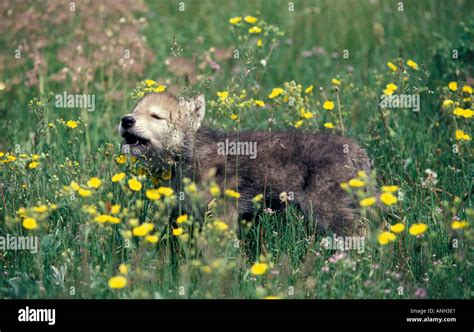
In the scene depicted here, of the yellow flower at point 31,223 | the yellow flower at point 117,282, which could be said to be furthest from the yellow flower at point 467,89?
the yellow flower at point 31,223

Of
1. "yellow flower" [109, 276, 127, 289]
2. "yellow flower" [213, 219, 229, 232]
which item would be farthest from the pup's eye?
"yellow flower" [109, 276, 127, 289]

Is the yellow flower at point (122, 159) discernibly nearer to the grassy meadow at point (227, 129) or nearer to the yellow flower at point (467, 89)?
the grassy meadow at point (227, 129)

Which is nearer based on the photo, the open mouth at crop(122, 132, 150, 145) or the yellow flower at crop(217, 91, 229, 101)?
the open mouth at crop(122, 132, 150, 145)

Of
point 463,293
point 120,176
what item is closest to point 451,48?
point 463,293

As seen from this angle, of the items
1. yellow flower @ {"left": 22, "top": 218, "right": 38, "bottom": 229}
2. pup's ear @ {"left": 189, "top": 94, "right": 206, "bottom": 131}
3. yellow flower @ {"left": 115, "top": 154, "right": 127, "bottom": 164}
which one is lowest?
yellow flower @ {"left": 22, "top": 218, "right": 38, "bottom": 229}

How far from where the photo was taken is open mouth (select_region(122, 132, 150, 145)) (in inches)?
233

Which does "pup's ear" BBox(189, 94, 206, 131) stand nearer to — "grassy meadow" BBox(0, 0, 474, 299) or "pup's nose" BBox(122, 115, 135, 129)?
"grassy meadow" BBox(0, 0, 474, 299)

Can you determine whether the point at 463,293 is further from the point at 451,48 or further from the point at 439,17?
the point at 439,17

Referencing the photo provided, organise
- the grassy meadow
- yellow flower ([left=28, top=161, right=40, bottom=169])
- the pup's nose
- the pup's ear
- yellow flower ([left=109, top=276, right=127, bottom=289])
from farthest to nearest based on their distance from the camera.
→ 1. the pup's ear
2. the pup's nose
3. yellow flower ([left=28, top=161, right=40, bottom=169])
4. the grassy meadow
5. yellow flower ([left=109, top=276, right=127, bottom=289])

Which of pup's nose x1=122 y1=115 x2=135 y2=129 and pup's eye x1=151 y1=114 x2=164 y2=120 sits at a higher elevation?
pup's eye x1=151 y1=114 x2=164 y2=120

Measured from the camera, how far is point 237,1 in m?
11.3

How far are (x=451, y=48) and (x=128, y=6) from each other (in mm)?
3718

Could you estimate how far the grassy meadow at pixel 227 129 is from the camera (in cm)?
493
